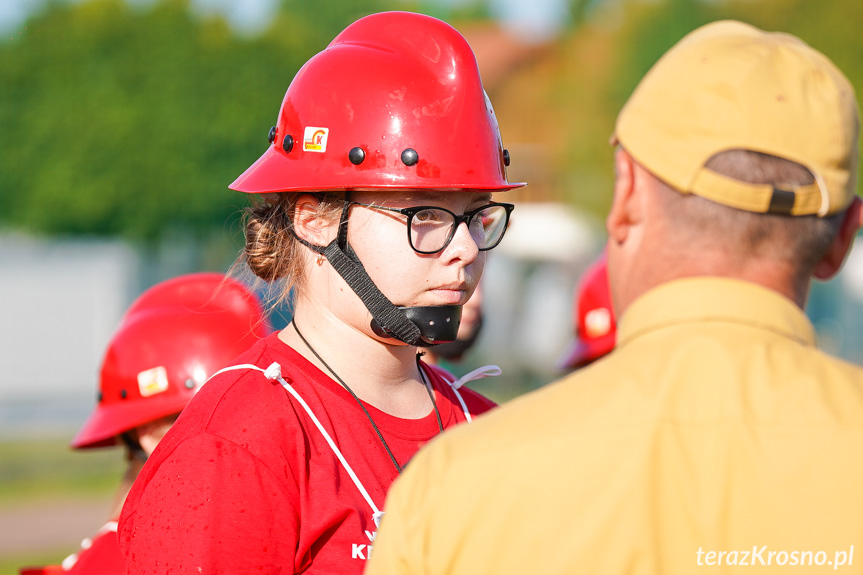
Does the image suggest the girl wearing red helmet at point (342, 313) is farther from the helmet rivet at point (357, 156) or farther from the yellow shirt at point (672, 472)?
the yellow shirt at point (672, 472)

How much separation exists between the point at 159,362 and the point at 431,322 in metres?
1.71

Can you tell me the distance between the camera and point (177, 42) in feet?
77.2

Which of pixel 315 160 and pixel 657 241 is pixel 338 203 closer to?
pixel 315 160

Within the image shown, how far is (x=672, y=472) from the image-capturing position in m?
1.50

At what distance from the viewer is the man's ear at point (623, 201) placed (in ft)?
5.52

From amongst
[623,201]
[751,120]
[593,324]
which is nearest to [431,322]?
[623,201]

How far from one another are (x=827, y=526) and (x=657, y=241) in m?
→ 0.51

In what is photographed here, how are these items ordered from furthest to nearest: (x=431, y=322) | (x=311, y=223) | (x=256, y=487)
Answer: (x=311, y=223)
(x=431, y=322)
(x=256, y=487)

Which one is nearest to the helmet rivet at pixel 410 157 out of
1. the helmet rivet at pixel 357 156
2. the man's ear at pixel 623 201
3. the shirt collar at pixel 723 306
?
the helmet rivet at pixel 357 156

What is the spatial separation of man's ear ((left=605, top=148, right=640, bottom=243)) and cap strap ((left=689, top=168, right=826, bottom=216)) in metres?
0.13

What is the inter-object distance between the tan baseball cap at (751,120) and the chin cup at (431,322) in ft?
3.31

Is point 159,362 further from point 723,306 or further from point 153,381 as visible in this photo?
point 723,306

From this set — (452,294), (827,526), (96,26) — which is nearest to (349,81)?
(452,294)

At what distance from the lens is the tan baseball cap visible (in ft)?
5.09
